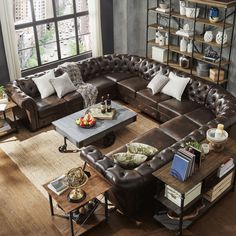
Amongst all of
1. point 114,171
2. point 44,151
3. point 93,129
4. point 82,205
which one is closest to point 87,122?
point 93,129

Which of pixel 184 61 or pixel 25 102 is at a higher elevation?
pixel 184 61

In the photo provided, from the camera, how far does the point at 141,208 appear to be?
16.3 ft

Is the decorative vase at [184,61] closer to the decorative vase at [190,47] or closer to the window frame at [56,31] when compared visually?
the decorative vase at [190,47]

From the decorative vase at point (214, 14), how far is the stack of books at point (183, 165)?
12.3ft

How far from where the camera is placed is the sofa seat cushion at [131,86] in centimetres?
765

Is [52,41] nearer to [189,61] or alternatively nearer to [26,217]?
[189,61]

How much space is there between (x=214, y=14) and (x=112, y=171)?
410 cm

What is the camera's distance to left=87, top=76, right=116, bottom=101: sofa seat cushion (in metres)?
7.78

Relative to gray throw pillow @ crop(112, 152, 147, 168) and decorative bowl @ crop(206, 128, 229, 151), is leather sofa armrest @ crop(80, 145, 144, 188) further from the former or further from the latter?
decorative bowl @ crop(206, 128, 229, 151)

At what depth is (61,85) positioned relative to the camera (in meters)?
7.35

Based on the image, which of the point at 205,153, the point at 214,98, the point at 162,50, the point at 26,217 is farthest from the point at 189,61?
the point at 26,217

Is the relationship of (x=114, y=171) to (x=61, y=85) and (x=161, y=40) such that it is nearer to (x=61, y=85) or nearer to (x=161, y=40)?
(x=61, y=85)

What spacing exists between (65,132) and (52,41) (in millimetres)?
3351

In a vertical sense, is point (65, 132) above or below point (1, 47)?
below
